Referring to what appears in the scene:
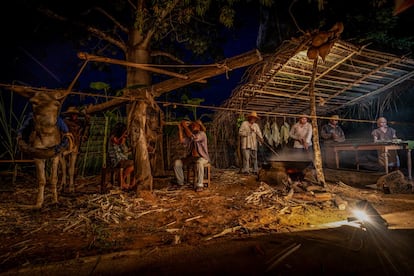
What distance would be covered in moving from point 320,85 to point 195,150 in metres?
6.36

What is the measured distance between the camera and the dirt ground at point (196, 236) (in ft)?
8.07

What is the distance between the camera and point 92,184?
26.6ft

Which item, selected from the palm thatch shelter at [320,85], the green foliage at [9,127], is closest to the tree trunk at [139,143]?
the palm thatch shelter at [320,85]

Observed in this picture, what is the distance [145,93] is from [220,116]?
6.27m

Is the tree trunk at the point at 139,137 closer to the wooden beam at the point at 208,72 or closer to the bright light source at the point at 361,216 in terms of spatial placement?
the wooden beam at the point at 208,72

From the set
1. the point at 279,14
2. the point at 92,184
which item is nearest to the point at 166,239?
the point at 92,184

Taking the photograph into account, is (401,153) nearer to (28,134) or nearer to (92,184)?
(92,184)

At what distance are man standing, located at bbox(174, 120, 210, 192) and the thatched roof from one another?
1.71 m

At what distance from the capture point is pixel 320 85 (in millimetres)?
9445

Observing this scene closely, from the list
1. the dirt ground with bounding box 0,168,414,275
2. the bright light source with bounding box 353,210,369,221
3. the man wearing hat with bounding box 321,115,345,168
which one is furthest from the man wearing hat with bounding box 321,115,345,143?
the bright light source with bounding box 353,210,369,221

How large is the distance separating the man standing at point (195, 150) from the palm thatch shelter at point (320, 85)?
1462mm

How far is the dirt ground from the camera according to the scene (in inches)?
96.9

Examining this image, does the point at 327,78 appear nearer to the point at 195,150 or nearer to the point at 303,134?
the point at 303,134

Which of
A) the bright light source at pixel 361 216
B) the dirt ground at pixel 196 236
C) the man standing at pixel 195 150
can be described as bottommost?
the dirt ground at pixel 196 236
